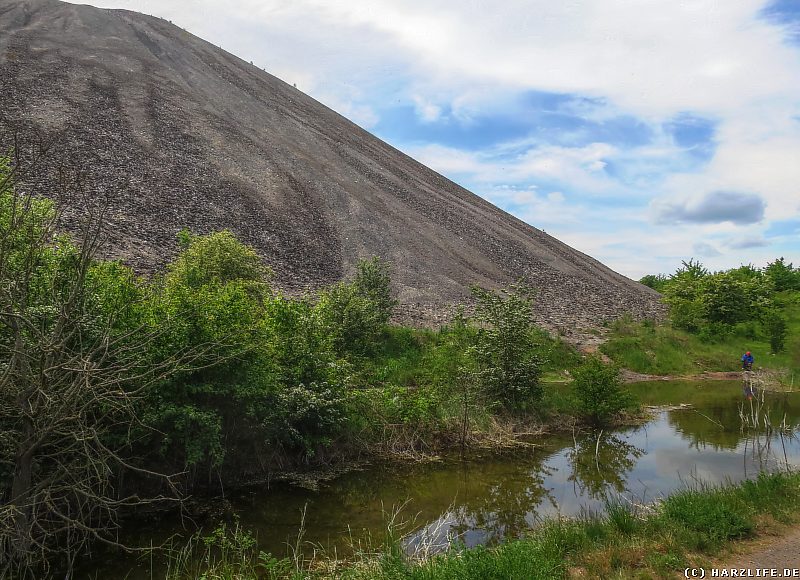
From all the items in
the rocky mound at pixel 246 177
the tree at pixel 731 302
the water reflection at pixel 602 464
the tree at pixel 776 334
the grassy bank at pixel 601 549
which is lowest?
the water reflection at pixel 602 464

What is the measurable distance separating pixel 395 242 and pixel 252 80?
121 ft

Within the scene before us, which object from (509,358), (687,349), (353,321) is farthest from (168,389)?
(687,349)

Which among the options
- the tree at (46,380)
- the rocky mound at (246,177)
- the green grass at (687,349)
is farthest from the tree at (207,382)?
the green grass at (687,349)

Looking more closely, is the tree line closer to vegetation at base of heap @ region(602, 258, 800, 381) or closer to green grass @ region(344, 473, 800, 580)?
vegetation at base of heap @ region(602, 258, 800, 381)

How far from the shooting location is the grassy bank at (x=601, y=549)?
262 inches

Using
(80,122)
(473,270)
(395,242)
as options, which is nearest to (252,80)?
(80,122)

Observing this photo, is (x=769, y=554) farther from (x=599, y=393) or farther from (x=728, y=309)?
(x=728, y=309)

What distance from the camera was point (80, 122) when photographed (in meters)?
41.7

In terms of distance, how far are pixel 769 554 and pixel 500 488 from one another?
623cm

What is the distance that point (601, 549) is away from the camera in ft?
24.5

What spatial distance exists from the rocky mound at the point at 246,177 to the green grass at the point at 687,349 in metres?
3.82

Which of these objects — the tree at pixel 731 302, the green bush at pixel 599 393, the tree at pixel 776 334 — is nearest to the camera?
the green bush at pixel 599 393

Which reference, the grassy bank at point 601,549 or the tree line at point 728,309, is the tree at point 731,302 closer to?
the tree line at point 728,309

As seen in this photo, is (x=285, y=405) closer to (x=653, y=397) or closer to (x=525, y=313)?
(x=525, y=313)
